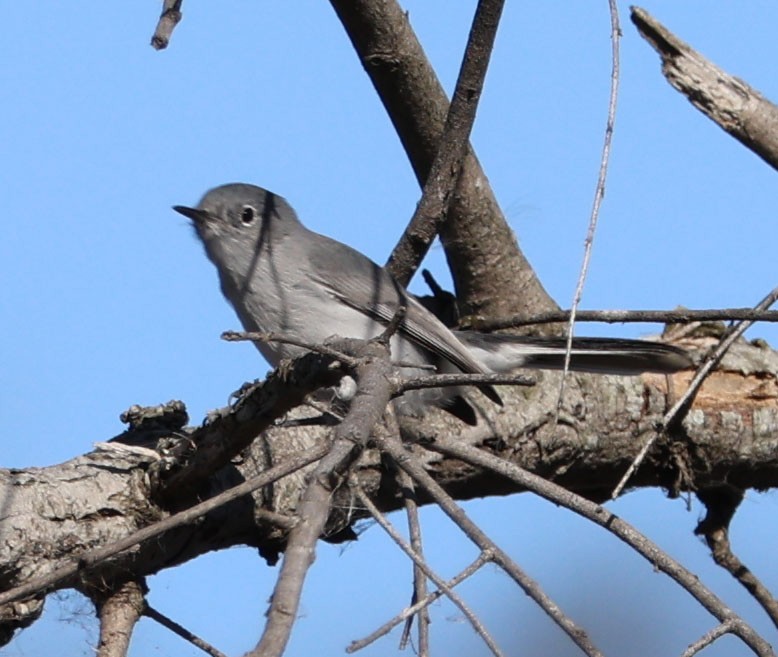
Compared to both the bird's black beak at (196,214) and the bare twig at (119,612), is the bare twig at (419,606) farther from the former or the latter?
the bird's black beak at (196,214)

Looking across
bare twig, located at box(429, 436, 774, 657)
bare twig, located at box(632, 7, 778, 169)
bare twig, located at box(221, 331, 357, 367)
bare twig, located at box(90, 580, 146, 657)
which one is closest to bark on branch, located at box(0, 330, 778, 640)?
bare twig, located at box(90, 580, 146, 657)

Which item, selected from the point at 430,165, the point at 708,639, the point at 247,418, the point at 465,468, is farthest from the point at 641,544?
the point at 430,165

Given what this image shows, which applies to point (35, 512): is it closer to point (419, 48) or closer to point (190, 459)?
point (190, 459)

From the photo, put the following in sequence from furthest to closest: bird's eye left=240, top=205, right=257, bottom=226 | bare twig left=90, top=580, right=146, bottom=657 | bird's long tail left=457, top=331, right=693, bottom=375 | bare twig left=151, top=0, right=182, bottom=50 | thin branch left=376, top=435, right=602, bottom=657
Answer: bird's eye left=240, top=205, right=257, bottom=226
bird's long tail left=457, top=331, right=693, bottom=375
bare twig left=90, top=580, right=146, bottom=657
bare twig left=151, top=0, right=182, bottom=50
thin branch left=376, top=435, right=602, bottom=657

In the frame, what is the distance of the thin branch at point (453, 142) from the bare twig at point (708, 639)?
1627 millimetres

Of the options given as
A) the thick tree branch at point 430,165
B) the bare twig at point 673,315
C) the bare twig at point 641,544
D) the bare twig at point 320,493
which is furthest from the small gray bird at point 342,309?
the bare twig at point 320,493

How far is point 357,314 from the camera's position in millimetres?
4254

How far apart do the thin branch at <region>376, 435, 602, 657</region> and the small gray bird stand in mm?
1644

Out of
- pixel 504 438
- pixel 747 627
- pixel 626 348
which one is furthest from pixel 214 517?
pixel 626 348

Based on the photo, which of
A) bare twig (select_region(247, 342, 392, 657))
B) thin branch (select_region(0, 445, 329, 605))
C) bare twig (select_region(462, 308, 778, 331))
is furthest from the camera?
bare twig (select_region(462, 308, 778, 331))

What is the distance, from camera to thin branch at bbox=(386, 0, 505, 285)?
3223 millimetres

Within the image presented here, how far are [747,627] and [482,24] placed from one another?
5.61 ft

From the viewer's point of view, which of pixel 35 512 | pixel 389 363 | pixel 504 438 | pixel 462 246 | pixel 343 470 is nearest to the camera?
pixel 343 470

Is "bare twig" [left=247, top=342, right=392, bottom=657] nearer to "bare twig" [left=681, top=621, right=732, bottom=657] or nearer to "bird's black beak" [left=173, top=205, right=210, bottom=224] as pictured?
"bare twig" [left=681, top=621, right=732, bottom=657]
